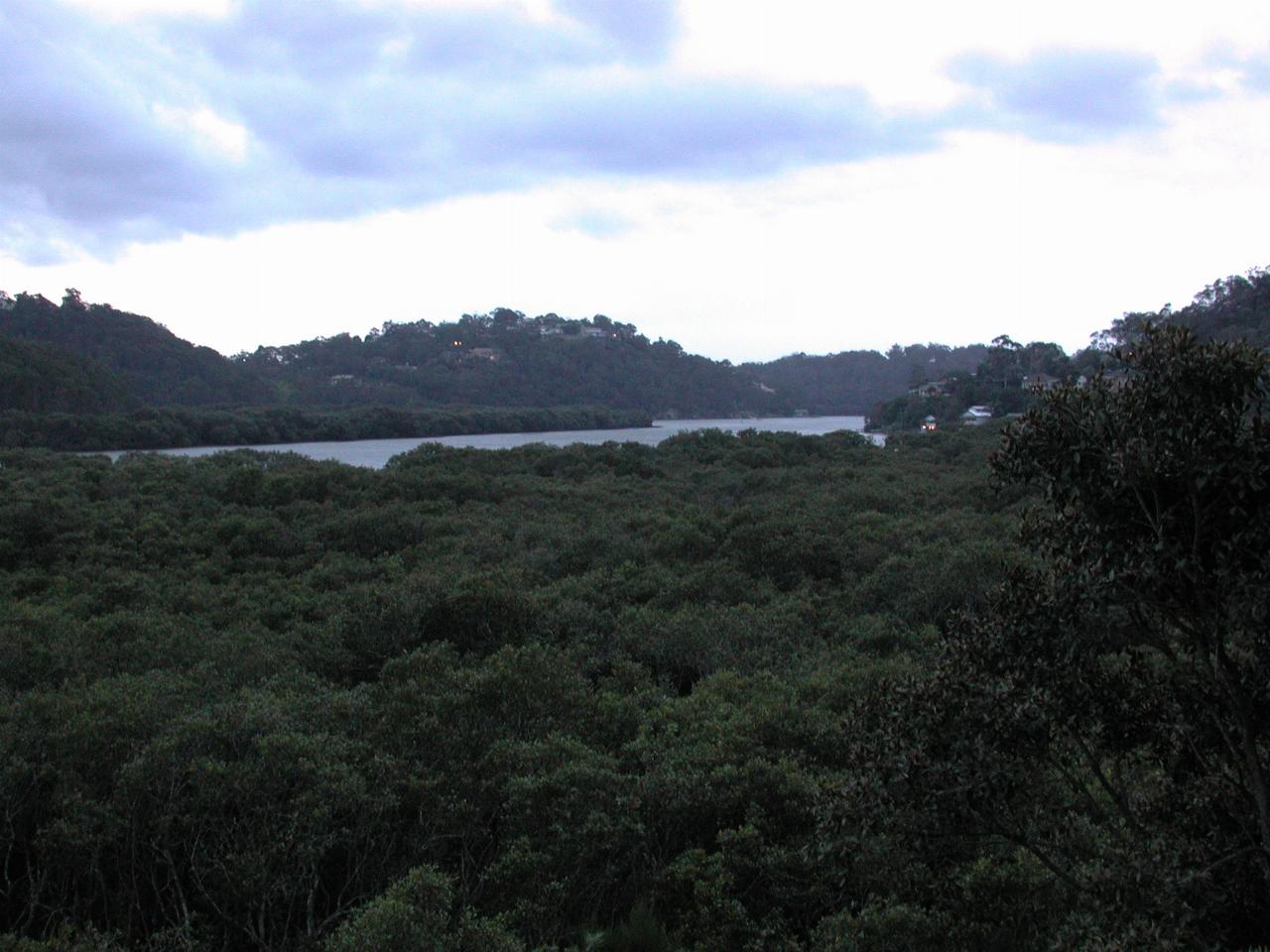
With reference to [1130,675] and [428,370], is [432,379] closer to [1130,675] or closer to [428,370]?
[428,370]

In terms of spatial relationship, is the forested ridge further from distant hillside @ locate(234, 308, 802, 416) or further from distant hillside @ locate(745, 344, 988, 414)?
distant hillside @ locate(745, 344, 988, 414)

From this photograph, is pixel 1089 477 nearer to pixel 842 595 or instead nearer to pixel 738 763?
pixel 738 763

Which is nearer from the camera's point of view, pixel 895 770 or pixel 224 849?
pixel 895 770

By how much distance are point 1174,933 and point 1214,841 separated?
2.51 feet

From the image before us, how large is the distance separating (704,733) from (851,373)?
3458 inches

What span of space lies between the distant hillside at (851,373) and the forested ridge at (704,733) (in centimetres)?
6775

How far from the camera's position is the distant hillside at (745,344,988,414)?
279 feet

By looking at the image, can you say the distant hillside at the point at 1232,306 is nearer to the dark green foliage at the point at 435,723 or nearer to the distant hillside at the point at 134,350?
the dark green foliage at the point at 435,723

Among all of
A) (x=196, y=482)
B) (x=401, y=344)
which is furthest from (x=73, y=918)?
(x=401, y=344)

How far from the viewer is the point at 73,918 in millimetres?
6324

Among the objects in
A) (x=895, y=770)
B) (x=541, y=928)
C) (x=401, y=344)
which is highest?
(x=401, y=344)

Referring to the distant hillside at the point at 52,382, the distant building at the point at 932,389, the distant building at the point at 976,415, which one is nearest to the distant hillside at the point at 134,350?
the distant hillside at the point at 52,382

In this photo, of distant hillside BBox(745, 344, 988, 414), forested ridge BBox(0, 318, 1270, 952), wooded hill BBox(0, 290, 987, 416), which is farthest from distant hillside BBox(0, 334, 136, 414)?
distant hillside BBox(745, 344, 988, 414)

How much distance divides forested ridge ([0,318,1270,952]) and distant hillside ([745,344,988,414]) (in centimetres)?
6775
